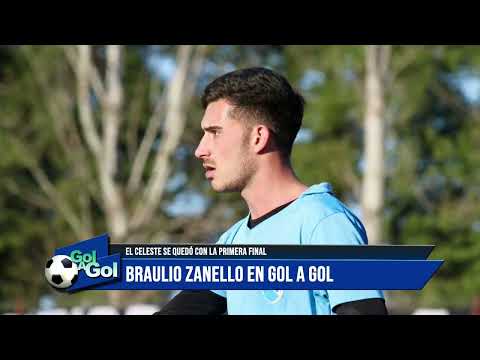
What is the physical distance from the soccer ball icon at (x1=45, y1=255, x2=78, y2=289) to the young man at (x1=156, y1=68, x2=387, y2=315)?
578 millimetres

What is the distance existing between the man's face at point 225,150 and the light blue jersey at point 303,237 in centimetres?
22

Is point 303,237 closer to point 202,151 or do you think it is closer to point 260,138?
point 260,138

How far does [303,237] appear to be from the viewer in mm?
3889

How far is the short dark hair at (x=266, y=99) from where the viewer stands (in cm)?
398

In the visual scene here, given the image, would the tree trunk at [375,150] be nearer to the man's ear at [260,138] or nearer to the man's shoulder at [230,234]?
the man's shoulder at [230,234]

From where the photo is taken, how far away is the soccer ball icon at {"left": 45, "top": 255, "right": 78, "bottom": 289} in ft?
14.8

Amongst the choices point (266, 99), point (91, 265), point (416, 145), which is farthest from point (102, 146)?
point (266, 99)

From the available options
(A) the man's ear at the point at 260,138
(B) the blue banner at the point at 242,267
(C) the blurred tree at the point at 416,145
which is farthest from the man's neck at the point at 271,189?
(C) the blurred tree at the point at 416,145

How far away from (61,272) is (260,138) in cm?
126

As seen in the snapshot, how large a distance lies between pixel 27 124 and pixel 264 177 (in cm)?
1560

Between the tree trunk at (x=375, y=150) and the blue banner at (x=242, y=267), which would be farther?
the tree trunk at (x=375, y=150)

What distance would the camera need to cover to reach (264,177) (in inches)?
161
